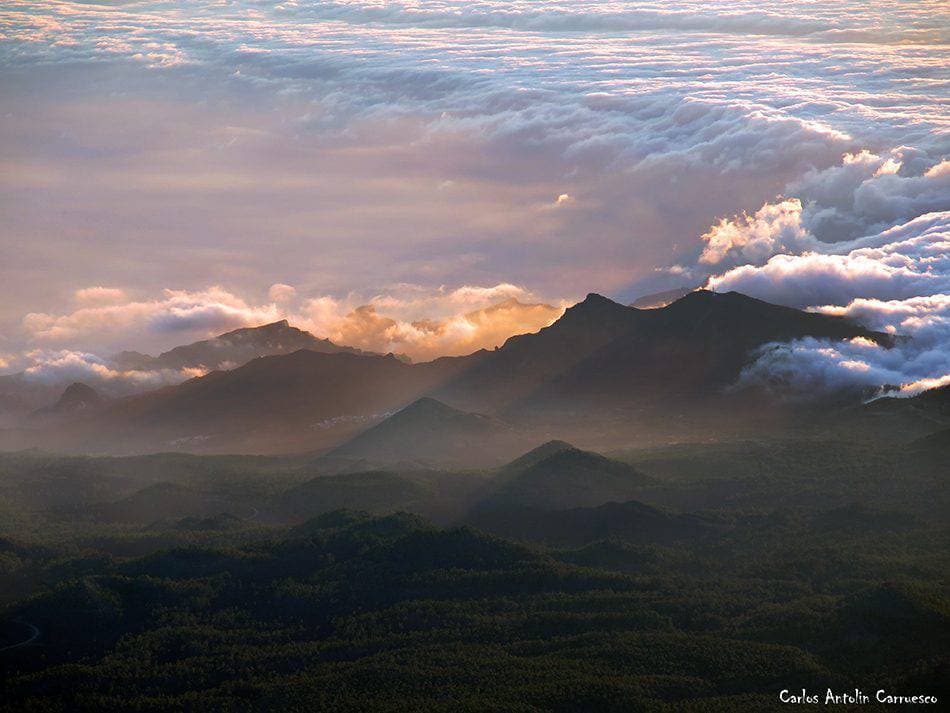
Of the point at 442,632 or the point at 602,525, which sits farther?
the point at 602,525

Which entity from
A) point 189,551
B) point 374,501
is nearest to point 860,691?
point 189,551

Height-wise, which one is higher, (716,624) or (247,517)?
(716,624)

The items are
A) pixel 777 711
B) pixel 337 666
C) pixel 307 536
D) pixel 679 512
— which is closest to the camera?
pixel 777 711

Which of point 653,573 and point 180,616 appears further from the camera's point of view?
point 653,573

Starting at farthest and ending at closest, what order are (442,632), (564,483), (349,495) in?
(349,495) < (564,483) < (442,632)

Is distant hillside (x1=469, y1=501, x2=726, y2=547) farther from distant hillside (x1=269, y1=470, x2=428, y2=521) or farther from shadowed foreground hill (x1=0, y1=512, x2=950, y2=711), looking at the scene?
distant hillside (x1=269, y1=470, x2=428, y2=521)

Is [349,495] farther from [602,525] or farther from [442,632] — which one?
[442,632]

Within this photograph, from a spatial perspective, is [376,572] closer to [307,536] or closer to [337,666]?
[307,536]

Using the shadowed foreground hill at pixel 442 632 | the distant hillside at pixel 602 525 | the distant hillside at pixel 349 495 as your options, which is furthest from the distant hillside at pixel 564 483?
the shadowed foreground hill at pixel 442 632

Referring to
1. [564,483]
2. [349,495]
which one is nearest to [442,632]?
[564,483]

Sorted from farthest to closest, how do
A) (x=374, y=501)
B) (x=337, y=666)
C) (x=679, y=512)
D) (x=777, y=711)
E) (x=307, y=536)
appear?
1. (x=374, y=501)
2. (x=679, y=512)
3. (x=307, y=536)
4. (x=337, y=666)
5. (x=777, y=711)
